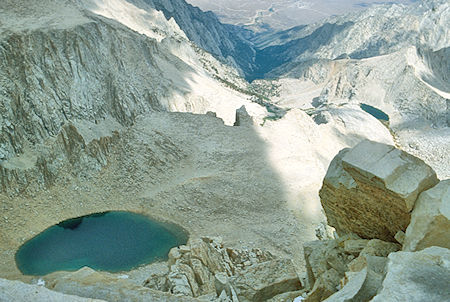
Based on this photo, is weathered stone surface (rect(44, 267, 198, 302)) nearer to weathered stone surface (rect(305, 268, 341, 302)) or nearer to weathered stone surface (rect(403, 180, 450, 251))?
weathered stone surface (rect(305, 268, 341, 302))

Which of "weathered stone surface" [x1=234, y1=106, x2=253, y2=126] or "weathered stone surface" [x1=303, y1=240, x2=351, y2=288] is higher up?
"weathered stone surface" [x1=303, y1=240, x2=351, y2=288]

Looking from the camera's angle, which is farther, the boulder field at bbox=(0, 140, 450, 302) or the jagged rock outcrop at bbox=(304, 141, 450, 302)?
the boulder field at bbox=(0, 140, 450, 302)

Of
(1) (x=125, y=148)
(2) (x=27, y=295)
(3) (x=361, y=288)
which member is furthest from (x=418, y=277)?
(1) (x=125, y=148)

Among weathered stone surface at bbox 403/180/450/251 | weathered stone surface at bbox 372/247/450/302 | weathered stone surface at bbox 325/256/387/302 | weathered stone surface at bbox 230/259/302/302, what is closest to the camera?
weathered stone surface at bbox 372/247/450/302

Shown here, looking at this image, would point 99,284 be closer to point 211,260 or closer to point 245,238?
point 211,260

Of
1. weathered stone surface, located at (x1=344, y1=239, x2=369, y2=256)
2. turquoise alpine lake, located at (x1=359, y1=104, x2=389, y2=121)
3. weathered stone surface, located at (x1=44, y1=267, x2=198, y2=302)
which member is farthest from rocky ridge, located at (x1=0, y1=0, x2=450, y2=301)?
turquoise alpine lake, located at (x1=359, y1=104, x2=389, y2=121)

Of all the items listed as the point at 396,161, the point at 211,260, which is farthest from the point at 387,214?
the point at 211,260

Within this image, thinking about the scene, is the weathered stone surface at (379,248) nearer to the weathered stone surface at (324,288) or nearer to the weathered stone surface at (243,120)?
the weathered stone surface at (324,288)

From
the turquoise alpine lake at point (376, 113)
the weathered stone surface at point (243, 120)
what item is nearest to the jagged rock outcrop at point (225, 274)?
the weathered stone surface at point (243, 120)
